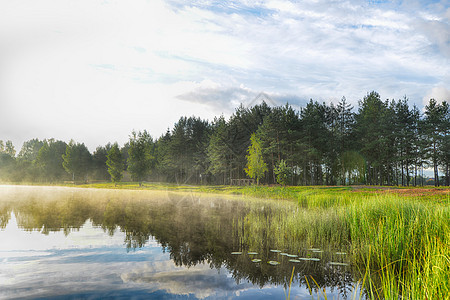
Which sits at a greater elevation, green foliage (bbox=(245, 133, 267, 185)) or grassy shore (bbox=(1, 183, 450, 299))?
green foliage (bbox=(245, 133, 267, 185))

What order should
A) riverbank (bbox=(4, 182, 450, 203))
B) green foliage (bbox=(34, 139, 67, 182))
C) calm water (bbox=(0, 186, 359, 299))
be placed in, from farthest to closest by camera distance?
green foliage (bbox=(34, 139, 67, 182)), riverbank (bbox=(4, 182, 450, 203)), calm water (bbox=(0, 186, 359, 299))

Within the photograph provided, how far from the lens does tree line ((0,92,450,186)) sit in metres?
56.5

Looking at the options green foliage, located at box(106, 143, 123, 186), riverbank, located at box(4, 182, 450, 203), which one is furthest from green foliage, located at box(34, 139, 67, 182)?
riverbank, located at box(4, 182, 450, 203)

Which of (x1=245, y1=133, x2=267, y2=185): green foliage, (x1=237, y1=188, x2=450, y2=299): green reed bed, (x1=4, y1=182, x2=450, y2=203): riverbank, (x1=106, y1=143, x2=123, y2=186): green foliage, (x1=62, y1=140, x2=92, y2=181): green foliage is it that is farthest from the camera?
(x1=62, y1=140, x2=92, y2=181): green foliage

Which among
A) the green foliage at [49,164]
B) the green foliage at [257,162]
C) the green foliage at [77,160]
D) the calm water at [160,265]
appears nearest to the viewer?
the calm water at [160,265]

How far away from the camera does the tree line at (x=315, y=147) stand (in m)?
56.5

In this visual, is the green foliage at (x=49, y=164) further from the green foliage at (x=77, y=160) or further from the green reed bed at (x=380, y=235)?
the green reed bed at (x=380, y=235)

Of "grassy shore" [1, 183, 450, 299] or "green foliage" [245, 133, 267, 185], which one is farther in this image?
"green foliage" [245, 133, 267, 185]

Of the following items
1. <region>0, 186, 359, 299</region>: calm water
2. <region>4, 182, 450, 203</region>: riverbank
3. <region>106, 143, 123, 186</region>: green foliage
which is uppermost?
<region>106, 143, 123, 186</region>: green foliage

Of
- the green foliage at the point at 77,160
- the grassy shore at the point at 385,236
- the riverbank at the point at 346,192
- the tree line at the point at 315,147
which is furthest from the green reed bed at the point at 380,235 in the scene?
the green foliage at the point at 77,160

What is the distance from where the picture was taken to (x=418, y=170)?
6200 cm

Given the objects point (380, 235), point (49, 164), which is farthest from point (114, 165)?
point (380, 235)

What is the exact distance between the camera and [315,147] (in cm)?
6162

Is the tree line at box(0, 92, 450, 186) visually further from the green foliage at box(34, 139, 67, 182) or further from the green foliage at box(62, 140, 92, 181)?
the green foliage at box(34, 139, 67, 182)
